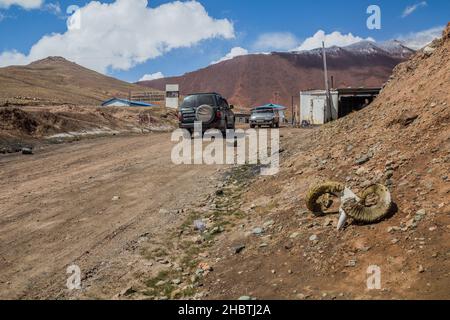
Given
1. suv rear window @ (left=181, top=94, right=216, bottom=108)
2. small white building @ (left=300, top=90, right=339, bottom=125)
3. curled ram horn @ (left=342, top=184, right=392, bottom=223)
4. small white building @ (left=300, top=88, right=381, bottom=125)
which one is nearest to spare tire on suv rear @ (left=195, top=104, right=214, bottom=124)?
suv rear window @ (left=181, top=94, right=216, bottom=108)

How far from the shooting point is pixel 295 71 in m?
96.9

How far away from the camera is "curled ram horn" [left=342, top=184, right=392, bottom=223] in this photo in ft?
18.1

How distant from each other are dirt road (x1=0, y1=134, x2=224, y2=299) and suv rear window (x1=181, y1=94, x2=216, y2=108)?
4631 millimetres

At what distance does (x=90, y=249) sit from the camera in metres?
6.25

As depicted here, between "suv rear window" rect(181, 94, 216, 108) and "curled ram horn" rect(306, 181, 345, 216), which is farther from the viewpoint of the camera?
"suv rear window" rect(181, 94, 216, 108)

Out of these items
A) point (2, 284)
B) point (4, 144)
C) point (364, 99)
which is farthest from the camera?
point (364, 99)

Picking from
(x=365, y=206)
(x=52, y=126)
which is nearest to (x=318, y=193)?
(x=365, y=206)

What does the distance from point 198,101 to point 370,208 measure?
1304cm

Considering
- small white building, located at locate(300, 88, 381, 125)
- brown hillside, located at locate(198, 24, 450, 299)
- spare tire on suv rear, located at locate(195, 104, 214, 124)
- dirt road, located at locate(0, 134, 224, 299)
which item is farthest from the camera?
small white building, located at locate(300, 88, 381, 125)

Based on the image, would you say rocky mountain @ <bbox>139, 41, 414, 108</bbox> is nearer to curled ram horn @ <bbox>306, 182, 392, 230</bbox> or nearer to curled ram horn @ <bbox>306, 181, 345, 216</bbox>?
curled ram horn @ <bbox>306, 181, 345, 216</bbox>

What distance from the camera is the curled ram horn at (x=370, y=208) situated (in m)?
5.52
